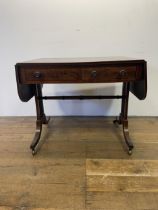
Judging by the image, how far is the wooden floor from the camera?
48.7 inches

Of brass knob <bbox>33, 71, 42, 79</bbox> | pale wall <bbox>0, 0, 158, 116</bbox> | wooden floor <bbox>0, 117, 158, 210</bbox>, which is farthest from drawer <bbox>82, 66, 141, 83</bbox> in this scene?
pale wall <bbox>0, 0, 158, 116</bbox>

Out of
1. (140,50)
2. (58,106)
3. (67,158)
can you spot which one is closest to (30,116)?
(58,106)

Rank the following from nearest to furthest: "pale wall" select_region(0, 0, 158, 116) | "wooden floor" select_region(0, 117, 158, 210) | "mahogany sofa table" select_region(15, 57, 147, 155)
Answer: "wooden floor" select_region(0, 117, 158, 210), "mahogany sofa table" select_region(15, 57, 147, 155), "pale wall" select_region(0, 0, 158, 116)

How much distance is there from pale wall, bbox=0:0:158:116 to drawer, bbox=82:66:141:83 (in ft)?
2.74

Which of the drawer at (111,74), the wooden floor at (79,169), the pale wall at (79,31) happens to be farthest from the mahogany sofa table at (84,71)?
the pale wall at (79,31)

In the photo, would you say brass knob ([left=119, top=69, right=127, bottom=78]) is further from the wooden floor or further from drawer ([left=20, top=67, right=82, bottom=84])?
the wooden floor

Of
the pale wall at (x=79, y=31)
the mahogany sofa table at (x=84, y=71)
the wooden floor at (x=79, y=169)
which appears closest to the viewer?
the wooden floor at (x=79, y=169)

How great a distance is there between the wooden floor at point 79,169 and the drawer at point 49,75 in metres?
0.65

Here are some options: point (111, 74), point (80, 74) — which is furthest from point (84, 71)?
point (111, 74)

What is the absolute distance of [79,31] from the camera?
222 centimetres

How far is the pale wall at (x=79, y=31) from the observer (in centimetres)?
215

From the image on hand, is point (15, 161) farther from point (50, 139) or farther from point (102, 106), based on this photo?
point (102, 106)

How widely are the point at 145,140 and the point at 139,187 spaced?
27.3 inches

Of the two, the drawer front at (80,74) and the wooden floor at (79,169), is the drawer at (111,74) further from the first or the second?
the wooden floor at (79,169)
